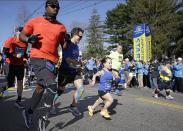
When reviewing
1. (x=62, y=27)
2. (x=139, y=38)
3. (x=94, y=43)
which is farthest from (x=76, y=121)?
(x=94, y=43)

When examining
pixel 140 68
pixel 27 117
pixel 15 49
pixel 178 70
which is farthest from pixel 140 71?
pixel 27 117

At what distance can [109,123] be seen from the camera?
6.64m

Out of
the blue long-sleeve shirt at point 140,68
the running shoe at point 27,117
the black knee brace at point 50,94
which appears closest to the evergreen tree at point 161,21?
the blue long-sleeve shirt at point 140,68

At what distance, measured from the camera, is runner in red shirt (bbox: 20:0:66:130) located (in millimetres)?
5137

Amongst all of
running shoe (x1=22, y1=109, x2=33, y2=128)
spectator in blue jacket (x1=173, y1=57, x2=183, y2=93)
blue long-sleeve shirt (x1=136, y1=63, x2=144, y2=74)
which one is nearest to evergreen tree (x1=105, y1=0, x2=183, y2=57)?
blue long-sleeve shirt (x1=136, y1=63, x2=144, y2=74)

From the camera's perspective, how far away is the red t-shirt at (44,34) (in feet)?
17.2

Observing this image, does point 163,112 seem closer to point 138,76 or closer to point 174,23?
point 138,76

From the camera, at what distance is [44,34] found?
5.25 meters

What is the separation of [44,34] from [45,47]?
8.7 inches

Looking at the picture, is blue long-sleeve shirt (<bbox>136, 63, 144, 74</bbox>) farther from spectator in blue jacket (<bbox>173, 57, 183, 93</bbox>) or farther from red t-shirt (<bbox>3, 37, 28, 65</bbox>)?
red t-shirt (<bbox>3, 37, 28, 65</bbox>)

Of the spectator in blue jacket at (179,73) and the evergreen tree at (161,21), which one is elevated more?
the evergreen tree at (161,21)

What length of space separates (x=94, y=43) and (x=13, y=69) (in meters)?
70.4

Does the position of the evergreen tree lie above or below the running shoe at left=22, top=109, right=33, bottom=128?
above

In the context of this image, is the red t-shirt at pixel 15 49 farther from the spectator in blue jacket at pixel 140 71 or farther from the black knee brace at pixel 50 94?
the spectator in blue jacket at pixel 140 71
